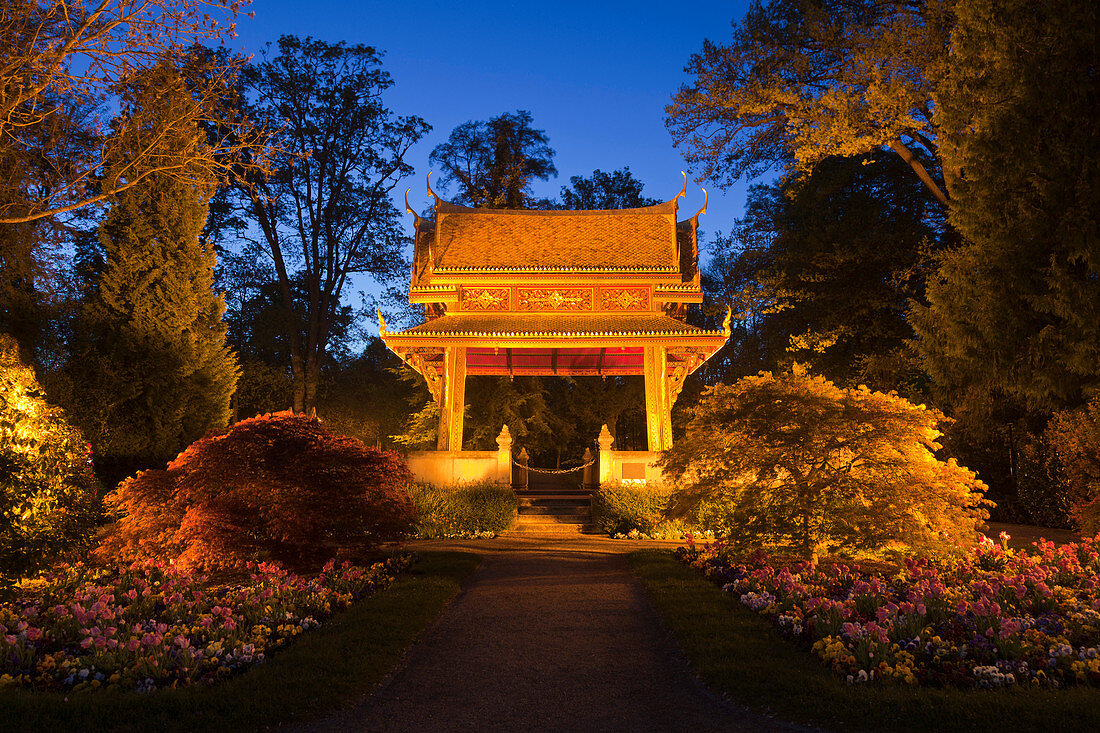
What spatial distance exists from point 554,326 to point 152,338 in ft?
36.2

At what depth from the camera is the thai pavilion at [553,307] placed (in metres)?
19.8

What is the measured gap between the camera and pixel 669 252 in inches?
880

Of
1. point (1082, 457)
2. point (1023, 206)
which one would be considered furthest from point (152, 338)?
point (1023, 206)

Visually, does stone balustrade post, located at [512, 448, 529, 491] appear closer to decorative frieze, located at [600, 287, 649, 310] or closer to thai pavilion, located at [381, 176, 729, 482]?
thai pavilion, located at [381, 176, 729, 482]

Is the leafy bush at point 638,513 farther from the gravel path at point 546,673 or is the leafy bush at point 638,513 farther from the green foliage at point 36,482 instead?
the green foliage at point 36,482

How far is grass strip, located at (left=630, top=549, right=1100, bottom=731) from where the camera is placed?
4.77 meters

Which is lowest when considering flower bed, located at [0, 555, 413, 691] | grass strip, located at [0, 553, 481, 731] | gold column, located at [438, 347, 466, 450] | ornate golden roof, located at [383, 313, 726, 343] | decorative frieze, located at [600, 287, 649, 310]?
grass strip, located at [0, 553, 481, 731]

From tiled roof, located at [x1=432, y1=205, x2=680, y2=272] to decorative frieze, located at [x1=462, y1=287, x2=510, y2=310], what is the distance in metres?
0.74

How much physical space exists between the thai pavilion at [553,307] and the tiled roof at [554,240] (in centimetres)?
4

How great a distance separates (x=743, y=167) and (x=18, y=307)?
22439 millimetres

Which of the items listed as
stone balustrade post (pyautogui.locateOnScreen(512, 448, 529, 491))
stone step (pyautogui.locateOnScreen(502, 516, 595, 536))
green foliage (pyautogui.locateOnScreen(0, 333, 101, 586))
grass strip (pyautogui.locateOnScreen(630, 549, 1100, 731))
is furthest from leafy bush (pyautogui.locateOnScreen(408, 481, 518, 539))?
grass strip (pyautogui.locateOnScreen(630, 549, 1100, 731))

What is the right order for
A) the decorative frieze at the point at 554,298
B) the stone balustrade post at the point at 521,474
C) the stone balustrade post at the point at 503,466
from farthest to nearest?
the stone balustrade post at the point at 521,474 → the decorative frieze at the point at 554,298 → the stone balustrade post at the point at 503,466

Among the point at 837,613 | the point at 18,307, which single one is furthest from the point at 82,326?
the point at 837,613

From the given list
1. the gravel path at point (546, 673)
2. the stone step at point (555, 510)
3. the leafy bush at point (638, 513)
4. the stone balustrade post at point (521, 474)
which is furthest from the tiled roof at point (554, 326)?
the gravel path at point (546, 673)
